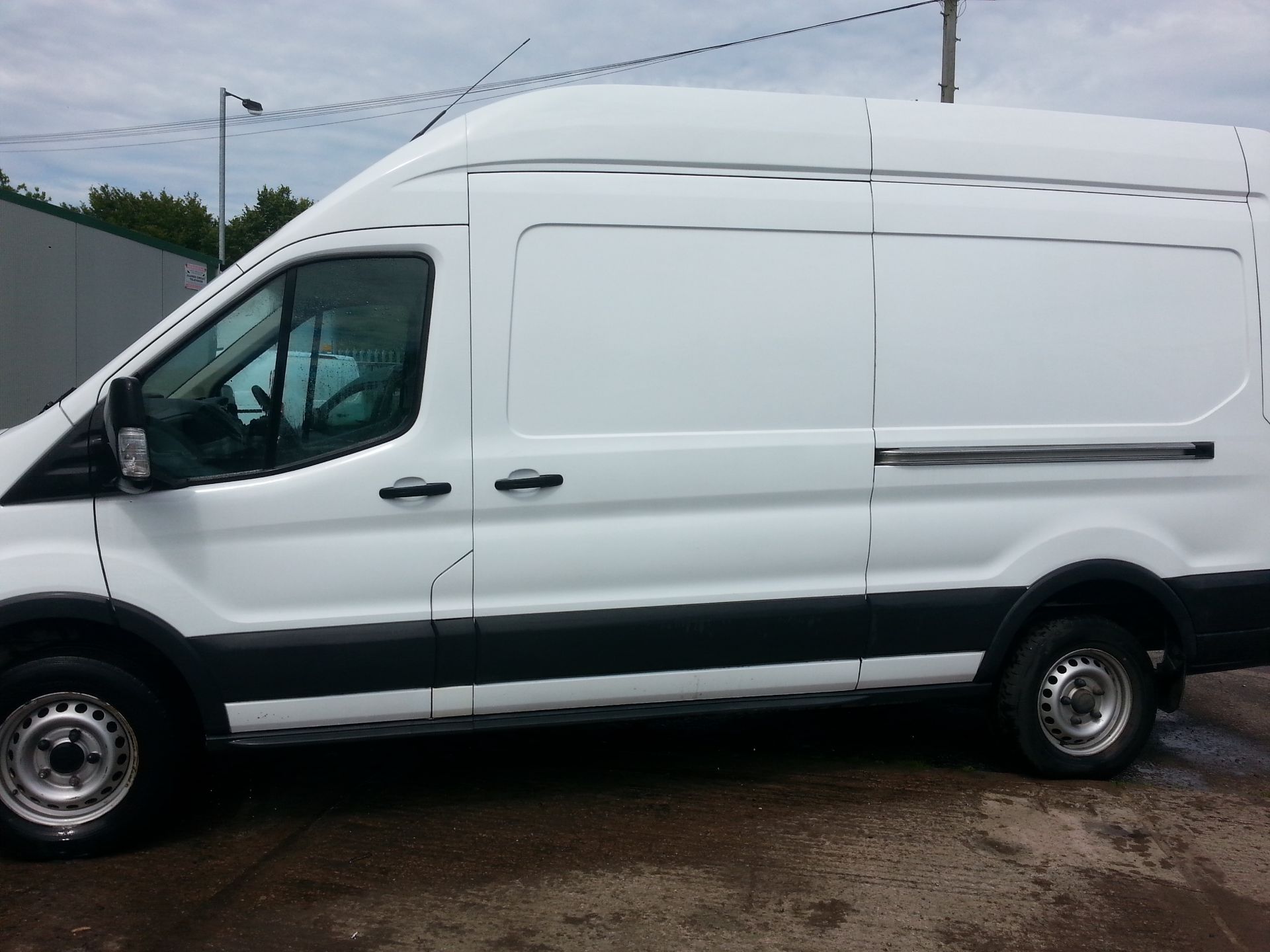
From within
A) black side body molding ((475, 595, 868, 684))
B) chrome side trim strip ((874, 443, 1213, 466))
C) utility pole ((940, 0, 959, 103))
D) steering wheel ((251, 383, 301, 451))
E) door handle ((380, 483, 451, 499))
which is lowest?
black side body molding ((475, 595, 868, 684))

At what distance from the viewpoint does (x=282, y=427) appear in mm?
3693

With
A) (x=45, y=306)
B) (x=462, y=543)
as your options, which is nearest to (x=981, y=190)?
(x=462, y=543)

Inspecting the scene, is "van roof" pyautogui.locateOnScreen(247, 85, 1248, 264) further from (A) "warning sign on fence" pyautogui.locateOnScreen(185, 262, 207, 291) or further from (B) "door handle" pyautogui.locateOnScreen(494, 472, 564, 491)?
(A) "warning sign on fence" pyautogui.locateOnScreen(185, 262, 207, 291)

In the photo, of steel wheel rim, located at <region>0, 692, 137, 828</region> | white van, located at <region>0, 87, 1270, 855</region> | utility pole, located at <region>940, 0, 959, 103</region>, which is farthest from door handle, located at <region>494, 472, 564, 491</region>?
utility pole, located at <region>940, 0, 959, 103</region>

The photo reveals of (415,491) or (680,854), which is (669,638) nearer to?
(680,854)

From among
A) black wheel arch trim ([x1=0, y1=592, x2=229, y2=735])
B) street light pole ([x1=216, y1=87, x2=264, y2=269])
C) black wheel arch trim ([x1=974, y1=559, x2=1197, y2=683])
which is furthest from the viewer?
street light pole ([x1=216, y1=87, x2=264, y2=269])

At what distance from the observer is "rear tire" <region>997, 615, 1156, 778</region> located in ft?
14.5

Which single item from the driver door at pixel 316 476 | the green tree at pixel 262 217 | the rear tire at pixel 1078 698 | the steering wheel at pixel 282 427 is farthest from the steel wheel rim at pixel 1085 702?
the green tree at pixel 262 217

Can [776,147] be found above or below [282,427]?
above

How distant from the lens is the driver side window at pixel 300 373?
3.66m

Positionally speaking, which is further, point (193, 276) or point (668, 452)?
point (193, 276)

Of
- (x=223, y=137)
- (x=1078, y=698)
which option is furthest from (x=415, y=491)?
(x=223, y=137)

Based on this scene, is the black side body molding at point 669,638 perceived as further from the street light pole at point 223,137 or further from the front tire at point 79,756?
the street light pole at point 223,137

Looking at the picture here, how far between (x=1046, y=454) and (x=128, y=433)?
3.39 m
